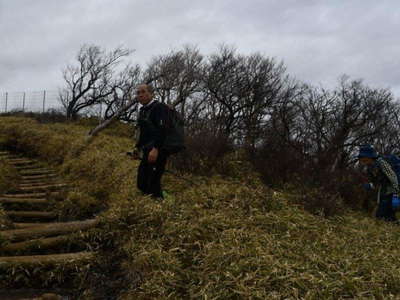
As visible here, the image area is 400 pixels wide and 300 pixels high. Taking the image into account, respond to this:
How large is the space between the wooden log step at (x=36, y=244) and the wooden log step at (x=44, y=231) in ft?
0.55

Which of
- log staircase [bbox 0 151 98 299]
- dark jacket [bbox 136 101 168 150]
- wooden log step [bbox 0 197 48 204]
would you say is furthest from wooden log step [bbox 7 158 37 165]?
dark jacket [bbox 136 101 168 150]

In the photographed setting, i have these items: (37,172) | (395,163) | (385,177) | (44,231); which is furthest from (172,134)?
(37,172)

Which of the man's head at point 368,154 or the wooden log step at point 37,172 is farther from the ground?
the man's head at point 368,154

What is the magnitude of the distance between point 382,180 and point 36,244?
217 inches

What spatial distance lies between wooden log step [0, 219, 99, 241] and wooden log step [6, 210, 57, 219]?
2.42ft

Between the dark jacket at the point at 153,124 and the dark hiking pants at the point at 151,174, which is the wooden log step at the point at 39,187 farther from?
the dark jacket at the point at 153,124

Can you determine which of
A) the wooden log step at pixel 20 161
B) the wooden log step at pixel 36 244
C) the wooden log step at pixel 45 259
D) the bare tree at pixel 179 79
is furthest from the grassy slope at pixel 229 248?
the bare tree at pixel 179 79

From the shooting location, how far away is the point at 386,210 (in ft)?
21.1

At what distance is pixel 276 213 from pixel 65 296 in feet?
9.37

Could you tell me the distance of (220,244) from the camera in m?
3.46

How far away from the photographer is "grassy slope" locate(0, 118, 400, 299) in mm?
2801

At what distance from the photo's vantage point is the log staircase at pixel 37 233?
129 inches

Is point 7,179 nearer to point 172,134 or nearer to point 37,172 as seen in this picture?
point 37,172

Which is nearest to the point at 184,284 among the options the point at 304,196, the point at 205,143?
the point at 304,196
